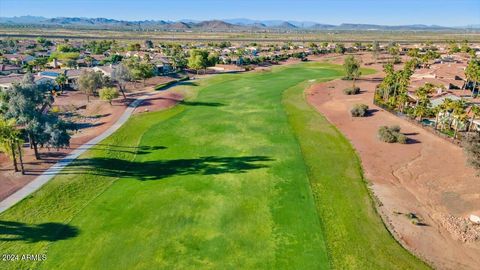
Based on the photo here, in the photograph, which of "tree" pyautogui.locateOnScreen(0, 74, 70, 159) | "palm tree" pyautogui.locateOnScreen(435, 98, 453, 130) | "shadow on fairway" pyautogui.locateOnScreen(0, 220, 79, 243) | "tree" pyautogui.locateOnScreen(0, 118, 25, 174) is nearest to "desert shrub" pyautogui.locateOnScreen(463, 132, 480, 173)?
"palm tree" pyautogui.locateOnScreen(435, 98, 453, 130)

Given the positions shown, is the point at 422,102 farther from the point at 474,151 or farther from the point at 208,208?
the point at 208,208

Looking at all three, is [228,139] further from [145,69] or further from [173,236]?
[145,69]

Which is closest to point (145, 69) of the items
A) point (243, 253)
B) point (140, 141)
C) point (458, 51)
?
point (140, 141)

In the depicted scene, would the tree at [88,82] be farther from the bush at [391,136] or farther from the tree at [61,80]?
the bush at [391,136]

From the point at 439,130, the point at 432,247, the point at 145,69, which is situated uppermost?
the point at 145,69

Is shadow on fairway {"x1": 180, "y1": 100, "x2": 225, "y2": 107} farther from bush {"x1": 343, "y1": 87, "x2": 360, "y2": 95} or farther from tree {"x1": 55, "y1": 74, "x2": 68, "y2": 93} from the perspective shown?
bush {"x1": 343, "y1": 87, "x2": 360, "y2": 95}

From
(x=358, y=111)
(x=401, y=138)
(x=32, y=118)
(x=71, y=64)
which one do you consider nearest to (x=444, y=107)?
(x=401, y=138)

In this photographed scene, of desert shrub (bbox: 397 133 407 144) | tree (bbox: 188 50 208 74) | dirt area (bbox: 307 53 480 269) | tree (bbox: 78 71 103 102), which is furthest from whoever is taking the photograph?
tree (bbox: 188 50 208 74)
